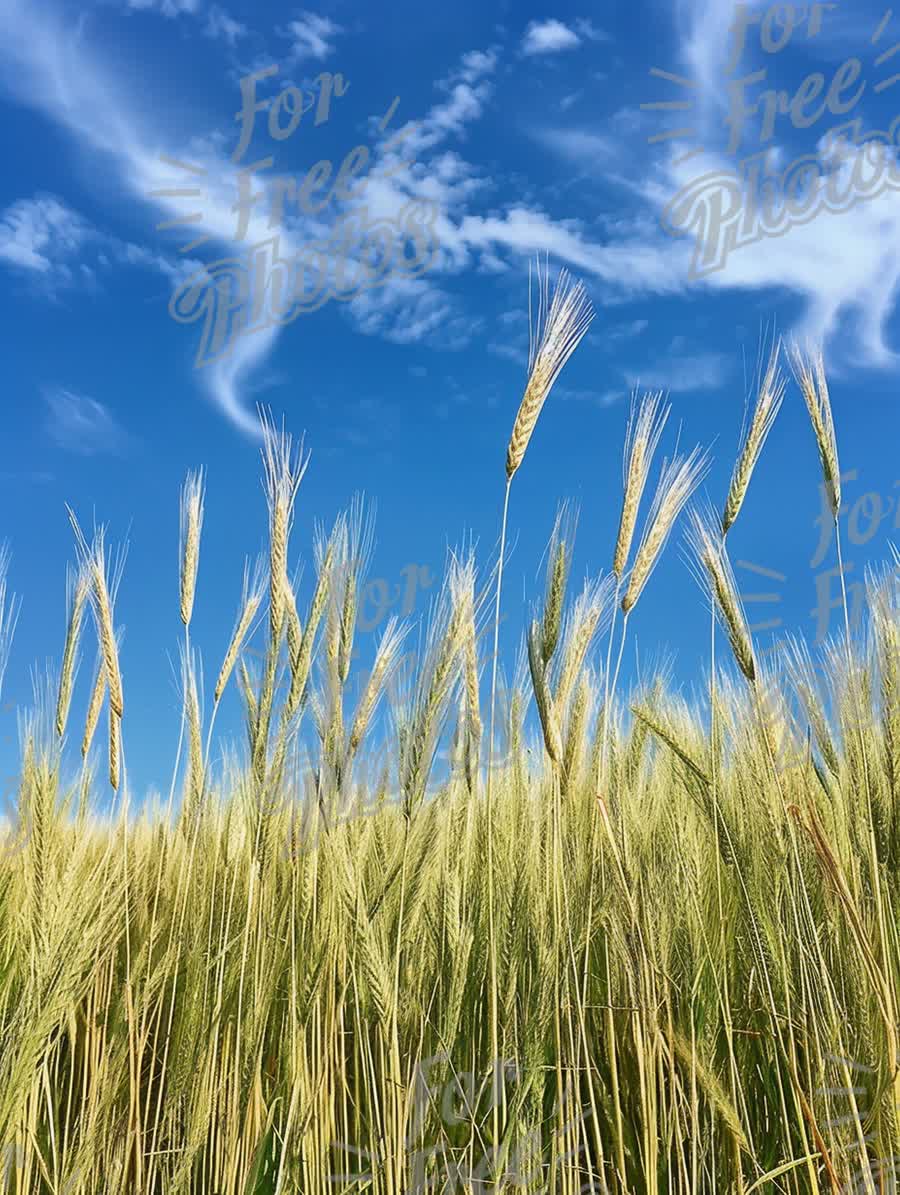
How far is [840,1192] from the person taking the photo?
75.9 inches

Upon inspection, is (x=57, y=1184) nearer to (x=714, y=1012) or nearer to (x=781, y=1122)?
(x=714, y=1012)

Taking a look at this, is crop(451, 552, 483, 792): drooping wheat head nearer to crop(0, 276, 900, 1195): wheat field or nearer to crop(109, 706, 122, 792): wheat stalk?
crop(0, 276, 900, 1195): wheat field

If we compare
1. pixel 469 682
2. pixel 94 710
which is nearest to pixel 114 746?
pixel 94 710

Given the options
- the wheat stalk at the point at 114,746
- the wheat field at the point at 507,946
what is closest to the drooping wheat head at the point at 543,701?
the wheat field at the point at 507,946

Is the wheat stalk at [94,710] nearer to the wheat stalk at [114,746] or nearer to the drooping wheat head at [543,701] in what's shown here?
the wheat stalk at [114,746]

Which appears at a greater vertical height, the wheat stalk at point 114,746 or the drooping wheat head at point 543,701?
the wheat stalk at point 114,746

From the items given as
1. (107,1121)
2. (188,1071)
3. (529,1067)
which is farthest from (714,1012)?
(107,1121)

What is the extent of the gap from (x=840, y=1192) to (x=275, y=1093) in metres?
1.26

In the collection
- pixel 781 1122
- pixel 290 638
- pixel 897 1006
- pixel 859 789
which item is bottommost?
pixel 781 1122

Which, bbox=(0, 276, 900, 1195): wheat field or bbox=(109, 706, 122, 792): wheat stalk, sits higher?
bbox=(109, 706, 122, 792): wheat stalk

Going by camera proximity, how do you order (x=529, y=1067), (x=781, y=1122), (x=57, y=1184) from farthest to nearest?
(x=781, y=1122)
(x=57, y=1184)
(x=529, y=1067)

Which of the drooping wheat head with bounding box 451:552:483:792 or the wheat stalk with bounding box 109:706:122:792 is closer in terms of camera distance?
the drooping wheat head with bounding box 451:552:483:792

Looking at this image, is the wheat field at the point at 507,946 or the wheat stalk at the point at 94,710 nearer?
the wheat field at the point at 507,946

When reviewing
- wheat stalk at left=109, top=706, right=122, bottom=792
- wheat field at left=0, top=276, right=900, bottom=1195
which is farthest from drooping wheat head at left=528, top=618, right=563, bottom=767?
wheat stalk at left=109, top=706, right=122, bottom=792
